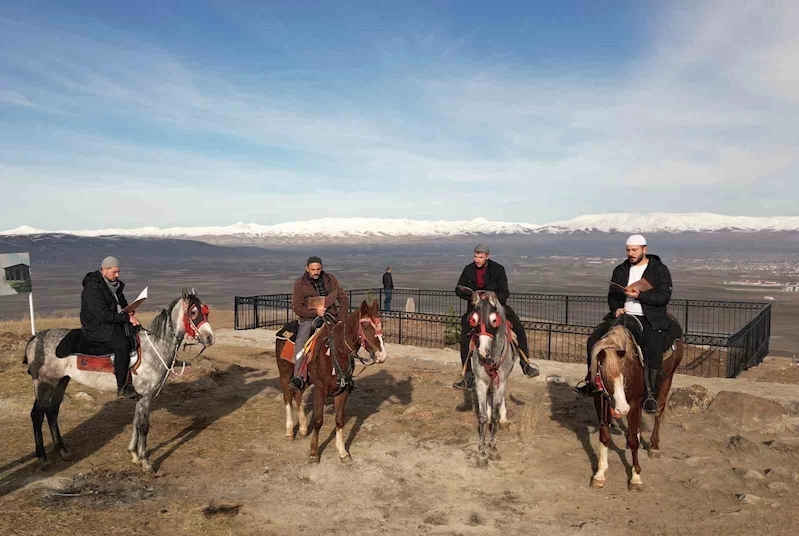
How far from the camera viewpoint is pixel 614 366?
20.5 feet

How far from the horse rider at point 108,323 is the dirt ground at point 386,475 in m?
1.45

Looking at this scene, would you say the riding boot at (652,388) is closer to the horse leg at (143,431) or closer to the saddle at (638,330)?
the saddle at (638,330)

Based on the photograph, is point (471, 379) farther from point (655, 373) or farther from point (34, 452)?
point (34, 452)

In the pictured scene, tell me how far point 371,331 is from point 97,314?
3959mm

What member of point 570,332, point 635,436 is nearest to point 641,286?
point 635,436

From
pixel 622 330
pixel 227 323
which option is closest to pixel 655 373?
pixel 622 330

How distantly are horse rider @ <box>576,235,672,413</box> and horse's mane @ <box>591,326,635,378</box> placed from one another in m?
0.78

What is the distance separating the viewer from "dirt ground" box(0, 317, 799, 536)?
6031 mm

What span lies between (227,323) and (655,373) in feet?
64.9

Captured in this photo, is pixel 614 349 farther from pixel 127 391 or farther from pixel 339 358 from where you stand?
pixel 127 391

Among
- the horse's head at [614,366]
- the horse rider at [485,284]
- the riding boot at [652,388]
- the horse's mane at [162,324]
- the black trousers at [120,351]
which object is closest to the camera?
the horse's head at [614,366]

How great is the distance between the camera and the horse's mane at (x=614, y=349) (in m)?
6.25

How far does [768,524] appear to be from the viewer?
5879 mm

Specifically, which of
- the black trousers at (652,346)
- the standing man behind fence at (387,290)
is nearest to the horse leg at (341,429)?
the black trousers at (652,346)
